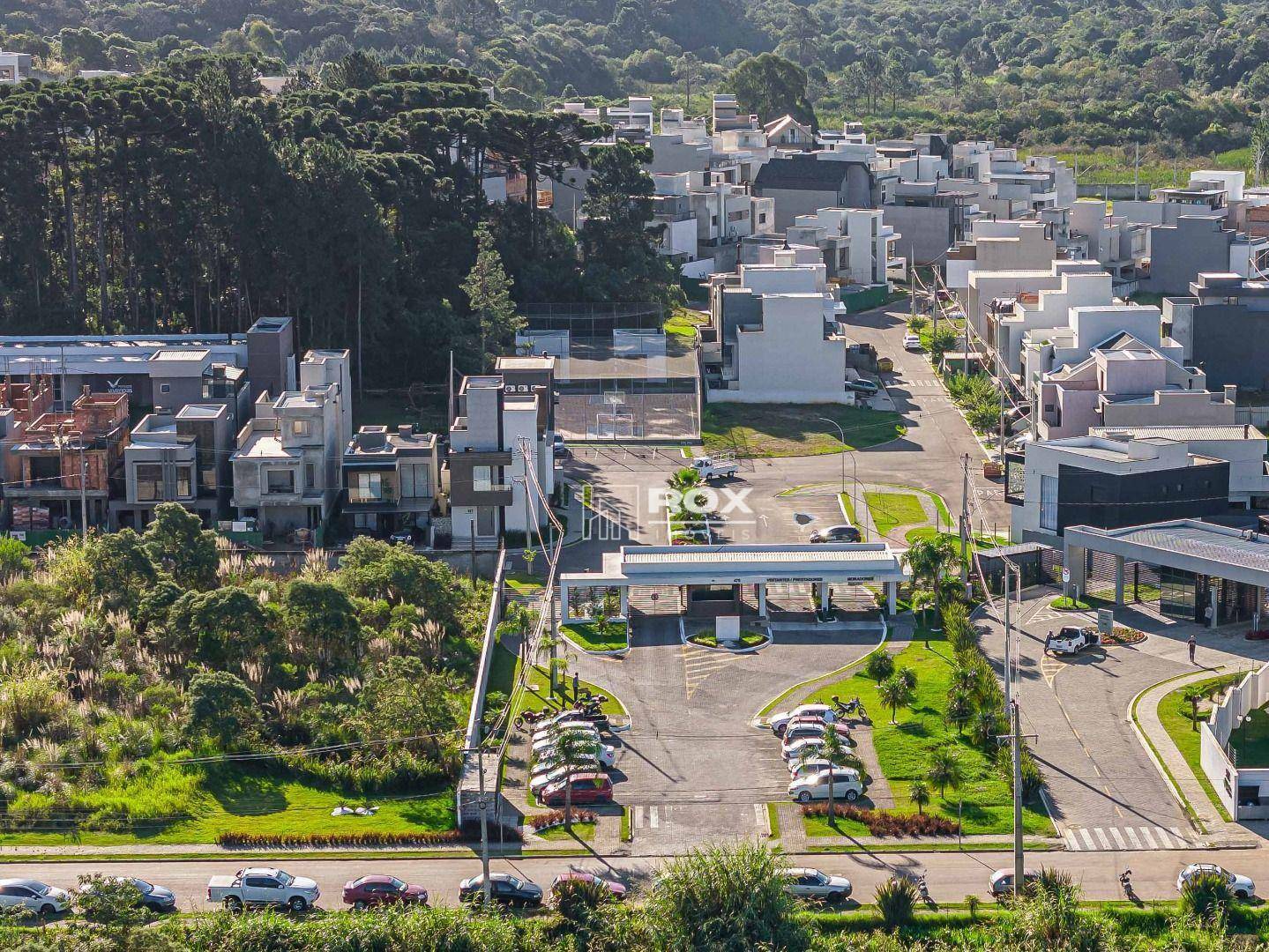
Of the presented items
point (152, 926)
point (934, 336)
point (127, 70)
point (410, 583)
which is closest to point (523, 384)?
point (410, 583)

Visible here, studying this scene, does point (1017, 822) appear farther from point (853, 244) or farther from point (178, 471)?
point (853, 244)

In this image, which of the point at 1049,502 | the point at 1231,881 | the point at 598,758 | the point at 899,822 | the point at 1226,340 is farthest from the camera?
the point at 1226,340

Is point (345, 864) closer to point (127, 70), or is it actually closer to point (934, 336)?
point (934, 336)

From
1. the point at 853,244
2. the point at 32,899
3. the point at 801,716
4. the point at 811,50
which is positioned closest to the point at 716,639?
the point at 801,716

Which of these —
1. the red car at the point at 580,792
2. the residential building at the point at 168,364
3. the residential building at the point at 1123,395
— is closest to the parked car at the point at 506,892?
the red car at the point at 580,792

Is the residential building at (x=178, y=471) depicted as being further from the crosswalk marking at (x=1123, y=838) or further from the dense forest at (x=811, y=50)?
the dense forest at (x=811, y=50)
